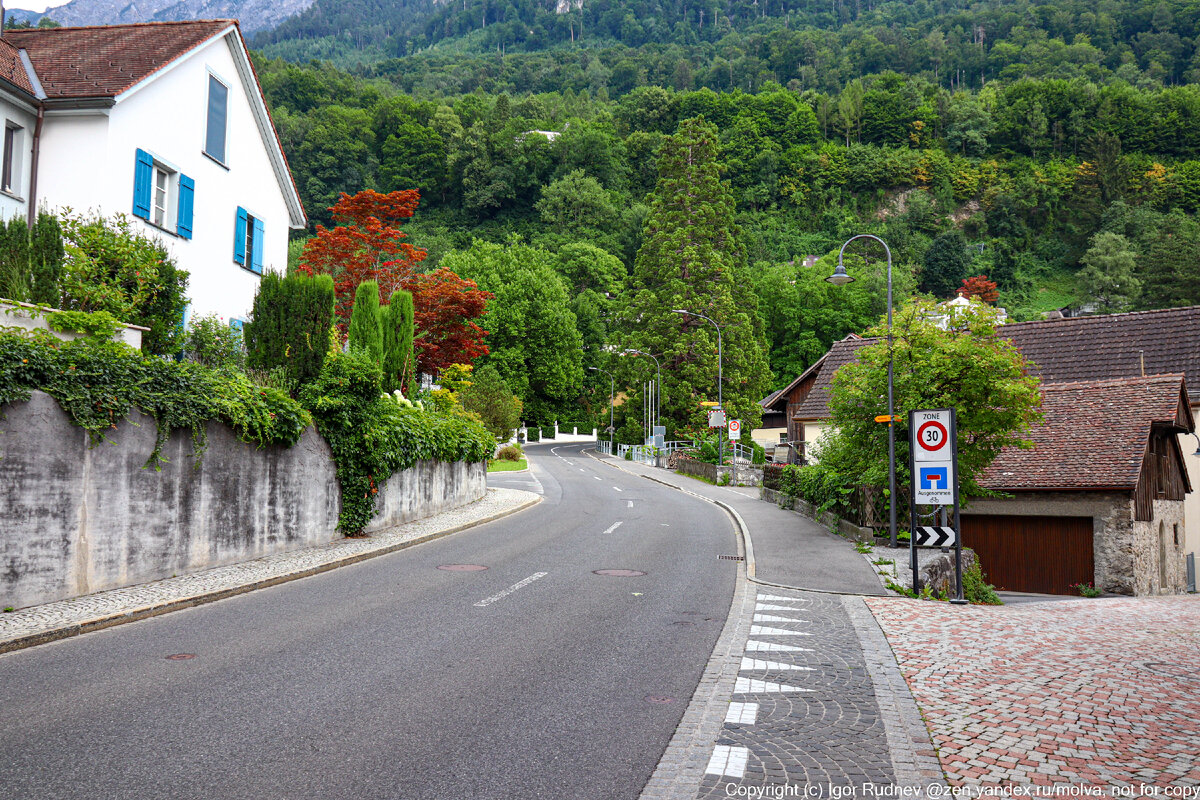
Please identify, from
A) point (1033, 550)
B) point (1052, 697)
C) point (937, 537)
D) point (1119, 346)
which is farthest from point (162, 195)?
point (1119, 346)

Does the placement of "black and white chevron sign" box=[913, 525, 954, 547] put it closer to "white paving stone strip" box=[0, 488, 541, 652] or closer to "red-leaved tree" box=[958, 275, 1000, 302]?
"white paving stone strip" box=[0, 488, 541, 652]

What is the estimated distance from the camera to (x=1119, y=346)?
31125 millimetres

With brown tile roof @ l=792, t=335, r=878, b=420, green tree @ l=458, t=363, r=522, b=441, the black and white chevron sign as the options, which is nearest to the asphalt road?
the black and white chevron sign

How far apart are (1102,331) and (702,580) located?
27.2 metres

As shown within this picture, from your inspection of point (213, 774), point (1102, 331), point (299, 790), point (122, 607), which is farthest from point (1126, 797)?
point (1102, 331)

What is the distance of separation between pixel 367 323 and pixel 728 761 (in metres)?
19.0

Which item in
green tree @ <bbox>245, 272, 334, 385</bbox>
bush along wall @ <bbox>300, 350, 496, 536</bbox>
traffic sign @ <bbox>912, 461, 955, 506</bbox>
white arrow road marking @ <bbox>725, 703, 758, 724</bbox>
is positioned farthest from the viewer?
green tree @ <bbox>245, 272, 334, 385</bbox>

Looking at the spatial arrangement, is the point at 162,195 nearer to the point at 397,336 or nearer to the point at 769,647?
the point at 397,336

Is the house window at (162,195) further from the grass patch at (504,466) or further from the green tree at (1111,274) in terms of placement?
the green tree at (1111,274)

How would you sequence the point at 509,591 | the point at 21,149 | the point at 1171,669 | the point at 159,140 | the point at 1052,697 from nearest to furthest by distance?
the point at 1052,697 → the point at 1171,669 → the point at 509,591 → the point at 21,149 → the point at 159,140

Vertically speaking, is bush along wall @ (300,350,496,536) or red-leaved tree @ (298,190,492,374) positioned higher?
red-leaved tree @ (298,190,492,374)

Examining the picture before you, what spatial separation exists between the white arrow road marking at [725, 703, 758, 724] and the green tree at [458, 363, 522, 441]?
157 feet

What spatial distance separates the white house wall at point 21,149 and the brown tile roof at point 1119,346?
31409mm

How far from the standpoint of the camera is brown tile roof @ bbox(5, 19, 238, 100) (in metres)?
17.8
